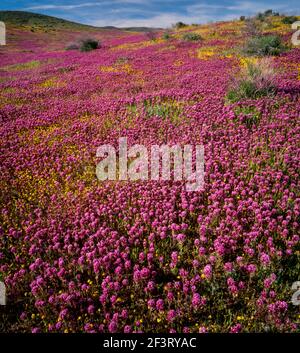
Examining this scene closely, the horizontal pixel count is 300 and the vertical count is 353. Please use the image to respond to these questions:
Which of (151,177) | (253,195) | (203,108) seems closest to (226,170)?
(253,195)

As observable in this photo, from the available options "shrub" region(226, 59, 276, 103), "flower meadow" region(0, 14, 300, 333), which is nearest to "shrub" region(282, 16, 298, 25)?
"shrub" region(226, 59, 276, 103)

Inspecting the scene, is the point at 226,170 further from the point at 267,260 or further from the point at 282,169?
the point at 267,260

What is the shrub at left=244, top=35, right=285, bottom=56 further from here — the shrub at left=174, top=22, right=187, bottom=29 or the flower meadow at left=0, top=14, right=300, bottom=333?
the shrub at left=174, top=22, right=187, bottom=29

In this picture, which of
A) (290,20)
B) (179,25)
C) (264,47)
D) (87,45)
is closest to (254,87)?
(264,47)

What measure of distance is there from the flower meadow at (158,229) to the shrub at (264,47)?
35.8 ft

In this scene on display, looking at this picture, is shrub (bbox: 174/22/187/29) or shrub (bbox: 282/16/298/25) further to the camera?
shrub (bbox: 174/22/187/29)

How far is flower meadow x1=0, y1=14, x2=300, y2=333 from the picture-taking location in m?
3.92

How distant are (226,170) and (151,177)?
1765mm

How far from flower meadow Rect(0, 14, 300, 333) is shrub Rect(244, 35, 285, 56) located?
10.9 meters

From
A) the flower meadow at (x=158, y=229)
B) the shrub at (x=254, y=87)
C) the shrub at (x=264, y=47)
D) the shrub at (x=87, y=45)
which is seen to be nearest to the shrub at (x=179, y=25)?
the shrub at (x=87, y=45)

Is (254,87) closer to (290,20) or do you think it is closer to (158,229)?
(158,229)

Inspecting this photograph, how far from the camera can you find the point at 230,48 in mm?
23375

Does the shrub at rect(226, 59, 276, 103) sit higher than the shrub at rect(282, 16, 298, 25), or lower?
lower

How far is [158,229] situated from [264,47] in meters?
19.3
